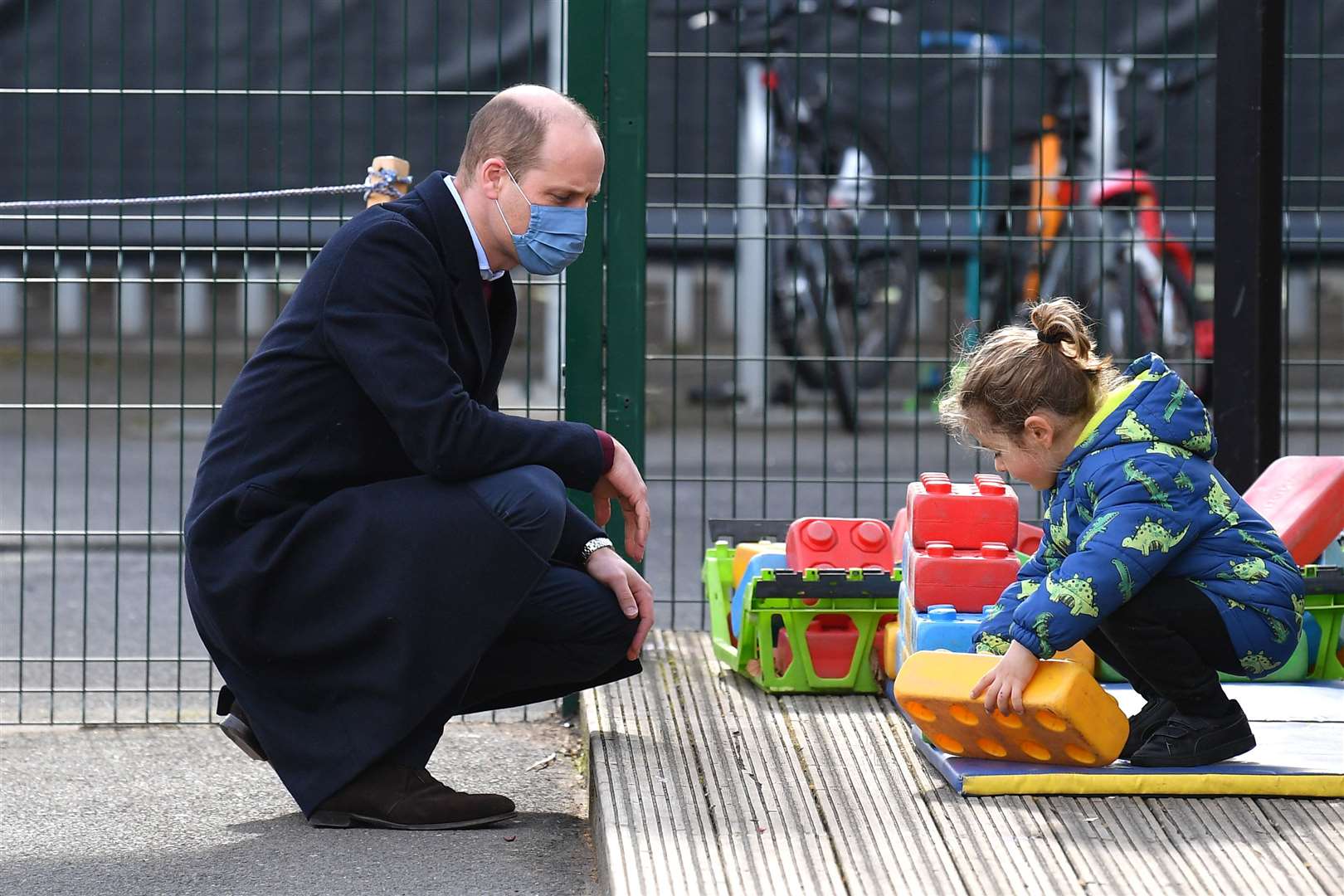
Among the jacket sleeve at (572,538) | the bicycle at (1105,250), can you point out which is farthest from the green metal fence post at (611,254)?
the bicycle at (1105,250)

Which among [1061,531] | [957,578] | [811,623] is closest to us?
[1061,531]

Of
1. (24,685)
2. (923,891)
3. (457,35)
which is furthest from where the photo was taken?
(457,35)

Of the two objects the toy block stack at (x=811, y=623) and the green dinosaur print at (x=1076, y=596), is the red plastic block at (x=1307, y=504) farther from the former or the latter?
the green dinosaur print at (x=1076, y=596)

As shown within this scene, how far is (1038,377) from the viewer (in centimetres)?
310

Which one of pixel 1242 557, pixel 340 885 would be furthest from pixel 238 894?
pixel 1242 557

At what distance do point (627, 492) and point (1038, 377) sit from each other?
78cm

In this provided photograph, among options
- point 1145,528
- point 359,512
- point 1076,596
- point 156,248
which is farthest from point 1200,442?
point 156,248

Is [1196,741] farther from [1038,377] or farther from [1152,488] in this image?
[1038,377]

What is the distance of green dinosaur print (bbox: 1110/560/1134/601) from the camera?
9.67 ft

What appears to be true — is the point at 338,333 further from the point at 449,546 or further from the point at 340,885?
the point at 340,885

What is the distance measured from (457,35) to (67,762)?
8.42 metres

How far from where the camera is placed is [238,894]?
287 centimetres

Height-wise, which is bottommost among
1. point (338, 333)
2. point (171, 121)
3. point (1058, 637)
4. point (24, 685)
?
point (24, 685)

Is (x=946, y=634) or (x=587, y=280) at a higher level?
(x=587, y=280)
